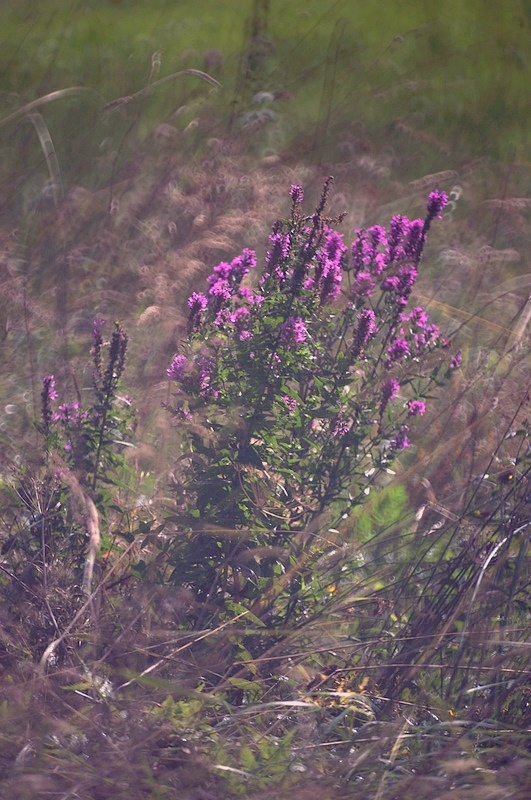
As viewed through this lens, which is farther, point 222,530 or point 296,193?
point 296,193

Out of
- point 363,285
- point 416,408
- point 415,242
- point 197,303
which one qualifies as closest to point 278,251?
point 197,303

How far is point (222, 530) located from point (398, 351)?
938mm

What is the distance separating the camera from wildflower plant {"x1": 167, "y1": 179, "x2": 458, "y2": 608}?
2.15 metres

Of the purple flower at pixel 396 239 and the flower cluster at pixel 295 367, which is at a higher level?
the purple flower at pixel 396 239

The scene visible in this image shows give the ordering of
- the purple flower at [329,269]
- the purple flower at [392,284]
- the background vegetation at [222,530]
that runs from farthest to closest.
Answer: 1. the purple flower at [392,284]
2. the purple flower at [329,269]
3. the background vegetation at [222,530]

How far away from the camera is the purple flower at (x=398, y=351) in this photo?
2.53m

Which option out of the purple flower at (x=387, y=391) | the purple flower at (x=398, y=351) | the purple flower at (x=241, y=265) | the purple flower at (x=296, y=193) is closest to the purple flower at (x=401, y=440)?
the purple flower at (x=387, y=391)

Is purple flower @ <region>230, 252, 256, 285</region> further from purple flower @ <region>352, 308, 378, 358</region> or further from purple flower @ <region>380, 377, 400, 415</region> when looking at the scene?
purple flower @ <region>380, 377, 400, 415</region>

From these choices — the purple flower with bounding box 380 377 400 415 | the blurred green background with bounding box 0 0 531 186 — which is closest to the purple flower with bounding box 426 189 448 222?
the purple flower with bounding box 380 377 400 415

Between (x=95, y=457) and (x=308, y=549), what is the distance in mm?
686

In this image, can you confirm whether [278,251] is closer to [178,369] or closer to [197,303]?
[197,303]

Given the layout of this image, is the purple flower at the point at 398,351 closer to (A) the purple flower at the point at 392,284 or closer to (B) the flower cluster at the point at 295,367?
(B) the flower cluster at the point at 295,367

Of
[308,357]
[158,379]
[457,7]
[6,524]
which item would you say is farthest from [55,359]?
[457,7]

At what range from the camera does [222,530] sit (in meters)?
1.88
